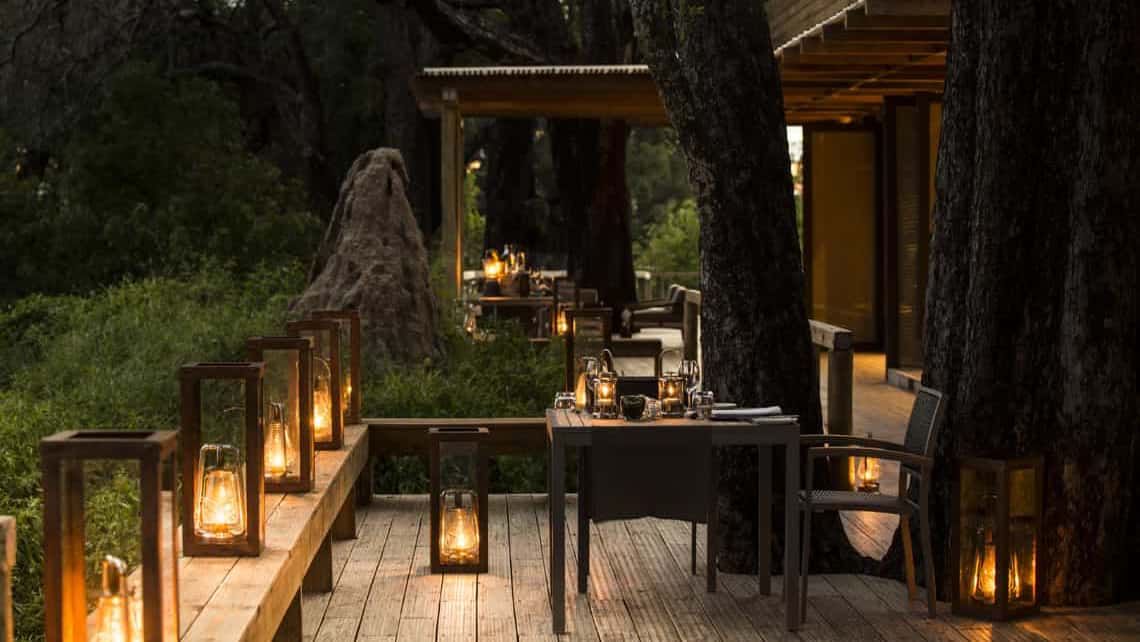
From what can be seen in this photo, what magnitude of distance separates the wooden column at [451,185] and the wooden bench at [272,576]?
28.1 ft

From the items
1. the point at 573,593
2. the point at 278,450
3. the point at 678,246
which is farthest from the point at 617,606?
the point at 678,246

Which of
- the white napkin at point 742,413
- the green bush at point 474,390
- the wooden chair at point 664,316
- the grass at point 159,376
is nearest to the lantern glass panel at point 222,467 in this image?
the grass at point 159,376

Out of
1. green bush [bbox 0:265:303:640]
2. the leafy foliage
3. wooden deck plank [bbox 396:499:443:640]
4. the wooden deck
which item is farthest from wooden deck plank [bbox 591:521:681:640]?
the leafy foliage

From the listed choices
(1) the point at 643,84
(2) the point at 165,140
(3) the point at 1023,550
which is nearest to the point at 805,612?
(3) the point at 1023,550

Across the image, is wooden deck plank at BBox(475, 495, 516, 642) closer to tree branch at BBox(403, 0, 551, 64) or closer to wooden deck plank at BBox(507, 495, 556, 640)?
wooden deck plank at BBox(507, 495, 556, 640)

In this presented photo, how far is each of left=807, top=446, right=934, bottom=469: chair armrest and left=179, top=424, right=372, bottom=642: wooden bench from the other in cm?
173

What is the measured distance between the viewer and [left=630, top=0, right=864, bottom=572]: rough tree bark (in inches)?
239

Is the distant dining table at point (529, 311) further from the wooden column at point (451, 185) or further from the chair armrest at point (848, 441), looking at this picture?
the chair armrest at point (848, 441)

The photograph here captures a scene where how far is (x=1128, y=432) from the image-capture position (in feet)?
18.6

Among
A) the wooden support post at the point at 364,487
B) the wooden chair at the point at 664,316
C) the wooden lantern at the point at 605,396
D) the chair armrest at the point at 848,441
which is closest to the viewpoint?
the wooden lantern at the point at 605,396

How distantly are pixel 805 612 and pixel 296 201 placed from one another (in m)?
15.2

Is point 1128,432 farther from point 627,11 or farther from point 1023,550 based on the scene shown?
point 627,11

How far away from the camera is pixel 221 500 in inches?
167

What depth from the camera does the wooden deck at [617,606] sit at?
5.32 meters
